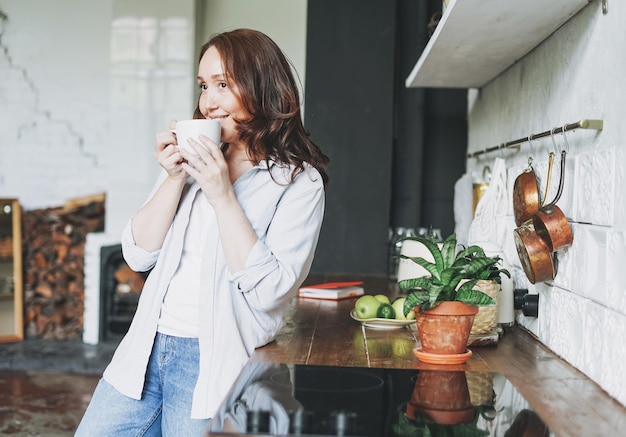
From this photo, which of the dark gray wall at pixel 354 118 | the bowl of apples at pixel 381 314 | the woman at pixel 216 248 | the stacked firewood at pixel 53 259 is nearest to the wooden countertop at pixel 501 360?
the bowl of apples at pixel 381 314

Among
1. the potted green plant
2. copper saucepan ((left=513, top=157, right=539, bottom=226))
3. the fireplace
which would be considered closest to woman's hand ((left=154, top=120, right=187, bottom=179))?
the potted green plant

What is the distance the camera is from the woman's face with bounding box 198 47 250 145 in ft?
5.10

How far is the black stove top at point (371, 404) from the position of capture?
1.13 metres

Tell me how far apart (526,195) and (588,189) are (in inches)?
16.5

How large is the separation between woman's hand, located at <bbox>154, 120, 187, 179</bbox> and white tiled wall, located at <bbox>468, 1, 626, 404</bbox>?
0.82m

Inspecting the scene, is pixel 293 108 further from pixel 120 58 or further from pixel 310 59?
pixel 120 58

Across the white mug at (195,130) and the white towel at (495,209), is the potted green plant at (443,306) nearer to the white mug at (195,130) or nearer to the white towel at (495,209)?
the white mug at (195,130)

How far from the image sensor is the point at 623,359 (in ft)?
4.40

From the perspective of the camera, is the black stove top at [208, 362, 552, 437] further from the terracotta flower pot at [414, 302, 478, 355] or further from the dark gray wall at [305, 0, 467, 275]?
the dark gray wall at [305, 0, 467, 275]

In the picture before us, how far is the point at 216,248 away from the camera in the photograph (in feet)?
4.98

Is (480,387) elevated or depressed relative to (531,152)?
depressed

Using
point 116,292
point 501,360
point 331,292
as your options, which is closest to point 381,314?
point 501,360

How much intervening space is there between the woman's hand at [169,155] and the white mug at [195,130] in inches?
1.1

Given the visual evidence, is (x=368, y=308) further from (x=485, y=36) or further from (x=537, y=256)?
(x=485, y=36)
